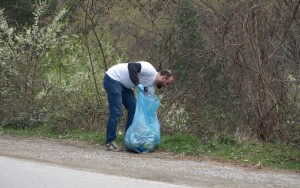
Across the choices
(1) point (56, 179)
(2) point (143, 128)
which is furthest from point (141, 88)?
(1) point (56, 179)

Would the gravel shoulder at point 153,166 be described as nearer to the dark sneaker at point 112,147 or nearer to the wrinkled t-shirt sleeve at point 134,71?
the dark sneaker at point 112,147

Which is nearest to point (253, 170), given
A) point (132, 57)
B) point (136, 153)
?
point (136, 153)

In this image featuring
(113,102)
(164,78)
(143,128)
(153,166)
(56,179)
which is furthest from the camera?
(113,102)

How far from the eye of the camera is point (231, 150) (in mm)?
9984

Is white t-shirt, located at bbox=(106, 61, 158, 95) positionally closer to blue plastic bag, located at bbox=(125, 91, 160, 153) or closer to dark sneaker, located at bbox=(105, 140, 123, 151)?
blue plastic bag, located at bbox=(125, 91, 160, 153)

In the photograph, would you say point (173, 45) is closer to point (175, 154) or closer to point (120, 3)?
point (120, 3)

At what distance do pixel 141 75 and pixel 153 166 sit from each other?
190 centimetres

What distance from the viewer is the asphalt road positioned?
7495mm

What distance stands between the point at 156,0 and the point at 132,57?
1624mm

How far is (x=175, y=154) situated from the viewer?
10.1m

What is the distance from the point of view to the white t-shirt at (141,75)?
33.0 feet

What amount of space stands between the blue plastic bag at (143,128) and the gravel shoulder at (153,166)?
162 mm

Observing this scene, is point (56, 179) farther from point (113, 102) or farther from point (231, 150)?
point (231, 150)

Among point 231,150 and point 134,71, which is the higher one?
point 134,71
